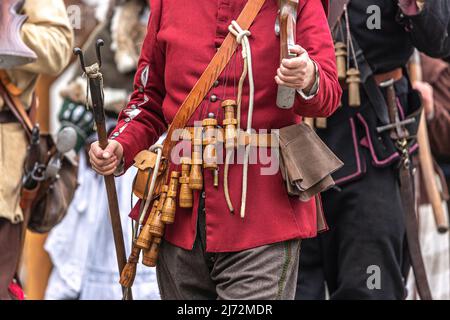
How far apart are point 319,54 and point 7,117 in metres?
1.98

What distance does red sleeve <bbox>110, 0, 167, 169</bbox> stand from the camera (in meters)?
3.58

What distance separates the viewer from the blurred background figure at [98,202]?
20.3 feet

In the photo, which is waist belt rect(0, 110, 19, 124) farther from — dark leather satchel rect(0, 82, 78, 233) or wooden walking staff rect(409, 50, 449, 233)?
wooden walking staff rect(409, 50, 449, 233)

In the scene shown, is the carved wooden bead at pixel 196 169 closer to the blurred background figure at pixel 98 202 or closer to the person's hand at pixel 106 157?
the person's hand at pixel 106 157

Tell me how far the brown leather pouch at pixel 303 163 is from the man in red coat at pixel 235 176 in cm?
5

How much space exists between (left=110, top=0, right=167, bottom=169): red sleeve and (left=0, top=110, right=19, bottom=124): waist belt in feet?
4.19

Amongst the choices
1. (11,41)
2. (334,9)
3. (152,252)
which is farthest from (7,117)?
(334,9)

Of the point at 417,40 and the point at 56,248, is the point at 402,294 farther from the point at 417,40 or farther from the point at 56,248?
the point at 56,248

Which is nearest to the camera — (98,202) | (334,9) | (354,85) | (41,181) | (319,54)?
(319,54)

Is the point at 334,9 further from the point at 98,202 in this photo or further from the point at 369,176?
the point at 98,202

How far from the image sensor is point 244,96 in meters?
3.39

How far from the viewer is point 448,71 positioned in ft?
22.4

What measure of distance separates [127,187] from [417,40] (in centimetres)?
234

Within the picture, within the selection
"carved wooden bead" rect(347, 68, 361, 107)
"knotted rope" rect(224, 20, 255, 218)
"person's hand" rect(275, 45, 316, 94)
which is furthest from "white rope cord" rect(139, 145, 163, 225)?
"carved wooden bead" rect(347, 68, 361, 107)
